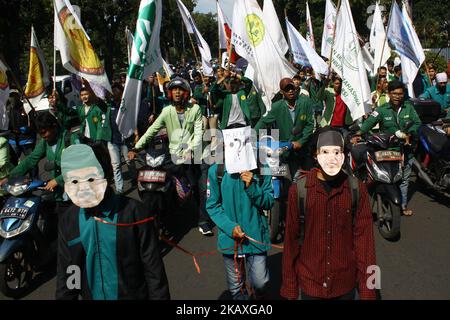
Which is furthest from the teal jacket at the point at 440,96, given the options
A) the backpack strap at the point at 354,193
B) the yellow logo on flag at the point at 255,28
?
the backpack strap at the point at 354,193

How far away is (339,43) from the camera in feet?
22.5

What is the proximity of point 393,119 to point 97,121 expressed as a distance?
13.8 feet

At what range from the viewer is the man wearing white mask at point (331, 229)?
251cm

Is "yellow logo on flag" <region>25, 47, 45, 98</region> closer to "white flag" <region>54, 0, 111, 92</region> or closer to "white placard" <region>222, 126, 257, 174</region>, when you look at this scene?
"white flag" <region>54, 0, 111, 92</region>

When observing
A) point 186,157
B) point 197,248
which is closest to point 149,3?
point 186,157

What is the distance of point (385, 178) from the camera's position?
5234mm

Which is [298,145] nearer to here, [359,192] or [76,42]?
[359,192]

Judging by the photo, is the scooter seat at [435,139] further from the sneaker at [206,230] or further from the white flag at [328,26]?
the white flag at [328,26]

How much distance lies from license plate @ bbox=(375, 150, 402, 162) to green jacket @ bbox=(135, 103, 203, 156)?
7.29 feet

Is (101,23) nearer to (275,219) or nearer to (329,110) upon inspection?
(329,110)

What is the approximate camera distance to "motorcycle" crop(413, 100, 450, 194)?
19.6 ft

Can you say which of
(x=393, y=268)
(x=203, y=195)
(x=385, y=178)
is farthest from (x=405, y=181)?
(x=203, y=195)

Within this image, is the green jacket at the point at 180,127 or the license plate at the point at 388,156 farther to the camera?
the green jacket at the point at 180,127

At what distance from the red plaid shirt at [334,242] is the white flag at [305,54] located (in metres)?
6.38
